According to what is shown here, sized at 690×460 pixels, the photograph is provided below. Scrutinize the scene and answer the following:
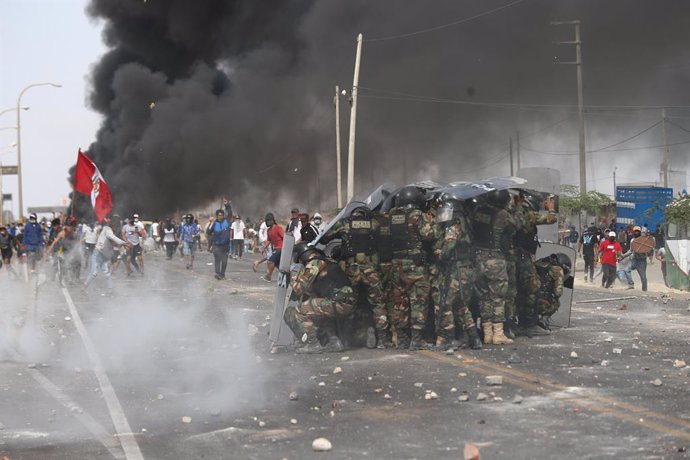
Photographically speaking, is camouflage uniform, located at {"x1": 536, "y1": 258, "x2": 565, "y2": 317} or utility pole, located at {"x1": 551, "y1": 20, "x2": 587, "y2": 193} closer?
camouflage uniform, located at {"x1": 536, "y1": 258, "x2": 565, "y2": 317}

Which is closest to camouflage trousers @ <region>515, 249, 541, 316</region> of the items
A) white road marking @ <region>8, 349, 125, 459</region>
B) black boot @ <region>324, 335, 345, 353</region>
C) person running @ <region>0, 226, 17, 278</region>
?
black boot @ <region>324, 335, 345, 353</region>

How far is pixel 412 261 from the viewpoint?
31.8 ft

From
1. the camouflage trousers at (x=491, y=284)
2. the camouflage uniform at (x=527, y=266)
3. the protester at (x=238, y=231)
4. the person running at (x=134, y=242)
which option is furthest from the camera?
the protester at (x=238, y=231)

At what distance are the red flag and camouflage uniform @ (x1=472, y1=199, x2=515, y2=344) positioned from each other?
15.2 meters

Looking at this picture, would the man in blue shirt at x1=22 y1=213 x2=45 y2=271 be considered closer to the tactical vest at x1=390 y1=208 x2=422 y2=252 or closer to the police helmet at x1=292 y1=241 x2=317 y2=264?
the police helmet at x1=292 y1=241 x2=317 y2=264

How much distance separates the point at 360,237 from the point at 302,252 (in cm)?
58

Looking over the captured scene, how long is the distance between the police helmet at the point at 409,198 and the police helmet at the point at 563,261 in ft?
6.48

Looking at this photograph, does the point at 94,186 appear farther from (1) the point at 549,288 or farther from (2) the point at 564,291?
(1) the point at 549,288

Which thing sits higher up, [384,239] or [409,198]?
[409,198]

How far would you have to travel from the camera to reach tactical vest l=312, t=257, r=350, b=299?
31.6 ft

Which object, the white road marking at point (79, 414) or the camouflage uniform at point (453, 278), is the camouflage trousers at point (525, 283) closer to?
Result: the camouflage uniform at point (453, 278)

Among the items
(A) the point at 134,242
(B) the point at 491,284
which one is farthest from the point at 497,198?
(A) the point at 134,242

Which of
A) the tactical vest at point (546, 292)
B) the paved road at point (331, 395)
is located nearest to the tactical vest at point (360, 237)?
the paved road at point (331, 395)

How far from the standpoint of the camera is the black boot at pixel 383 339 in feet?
32.5
